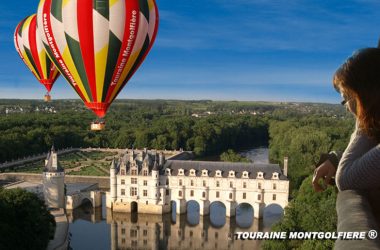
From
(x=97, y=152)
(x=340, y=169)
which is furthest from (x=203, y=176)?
(x=97, y=152)

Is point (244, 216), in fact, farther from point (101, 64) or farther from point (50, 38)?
point (50, 38)

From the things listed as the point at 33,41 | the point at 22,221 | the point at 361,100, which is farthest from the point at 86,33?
the point at 361,100

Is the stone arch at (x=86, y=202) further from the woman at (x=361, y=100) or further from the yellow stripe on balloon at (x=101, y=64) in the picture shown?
the woman at (x=361, y=100)

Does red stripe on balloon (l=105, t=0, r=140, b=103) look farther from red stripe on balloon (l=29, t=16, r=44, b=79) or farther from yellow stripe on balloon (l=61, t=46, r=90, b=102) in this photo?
red stripe on balloon (l=29, t=16, r=44, b=79)

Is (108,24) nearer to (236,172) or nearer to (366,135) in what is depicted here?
(366,135)

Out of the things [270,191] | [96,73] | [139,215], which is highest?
[96,73]

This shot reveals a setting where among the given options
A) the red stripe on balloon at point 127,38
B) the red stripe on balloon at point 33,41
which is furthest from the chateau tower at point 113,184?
the red stripe on balloon at point 127,38
